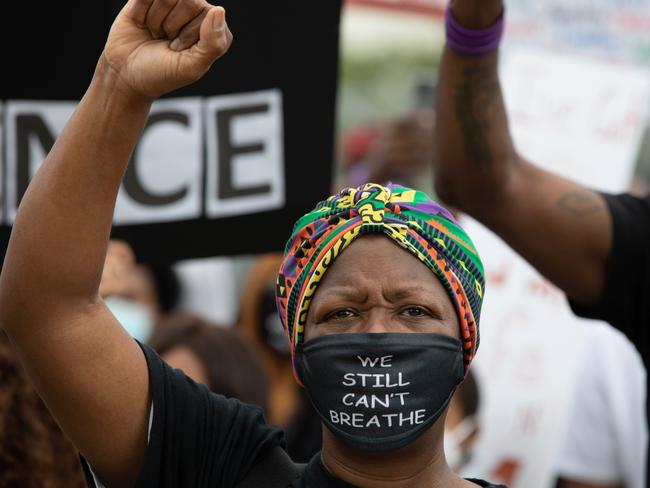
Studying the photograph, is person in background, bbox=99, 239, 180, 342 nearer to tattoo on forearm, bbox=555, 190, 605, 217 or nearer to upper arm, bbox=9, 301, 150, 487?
upper arm, bbox=9, 301, 150, 487

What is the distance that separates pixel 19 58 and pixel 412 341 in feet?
5.71

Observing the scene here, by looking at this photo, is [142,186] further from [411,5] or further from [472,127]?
[411,5]

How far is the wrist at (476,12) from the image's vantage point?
3.33m

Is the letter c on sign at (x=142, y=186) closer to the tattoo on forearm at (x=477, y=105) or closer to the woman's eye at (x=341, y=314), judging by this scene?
the tattoo on forearm at (x=477, y=105)

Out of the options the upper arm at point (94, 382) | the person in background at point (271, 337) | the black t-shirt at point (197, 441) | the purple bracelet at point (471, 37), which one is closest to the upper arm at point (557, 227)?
the purple bracelet at point (471, 37)

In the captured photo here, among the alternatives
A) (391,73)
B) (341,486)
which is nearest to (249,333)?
(391,73)

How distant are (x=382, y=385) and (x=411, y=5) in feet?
14.9

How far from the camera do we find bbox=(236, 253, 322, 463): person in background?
17.9ft

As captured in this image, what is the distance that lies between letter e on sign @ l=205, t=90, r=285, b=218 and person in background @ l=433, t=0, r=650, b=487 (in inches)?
30.3

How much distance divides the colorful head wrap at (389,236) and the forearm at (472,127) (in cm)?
83

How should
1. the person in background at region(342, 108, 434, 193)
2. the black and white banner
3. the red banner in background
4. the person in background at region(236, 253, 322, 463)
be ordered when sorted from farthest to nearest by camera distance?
the red banner in background, the person in background at region(342, 108, 434, 193), the person in background at region(236, 253, 322, 463), the black and white banner

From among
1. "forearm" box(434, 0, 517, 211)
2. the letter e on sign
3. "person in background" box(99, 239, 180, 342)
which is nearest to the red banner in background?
"person in background" box(99, 239, 180, 342)

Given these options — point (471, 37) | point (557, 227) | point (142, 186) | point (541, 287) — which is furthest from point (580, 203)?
point (541, 287)

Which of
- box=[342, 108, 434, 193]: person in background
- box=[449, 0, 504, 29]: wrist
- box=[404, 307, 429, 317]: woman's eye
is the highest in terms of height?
box=[449, 0, 504, 29]: wrist
